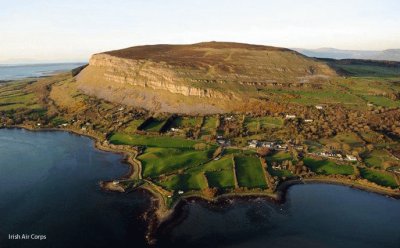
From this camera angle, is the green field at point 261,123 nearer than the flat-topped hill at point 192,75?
Yes

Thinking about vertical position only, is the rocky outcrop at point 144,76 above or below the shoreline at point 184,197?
above

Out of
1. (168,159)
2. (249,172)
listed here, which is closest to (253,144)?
(249,172)

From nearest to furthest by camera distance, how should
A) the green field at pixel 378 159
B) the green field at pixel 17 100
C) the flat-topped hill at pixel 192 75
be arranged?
the green field at pixel 378 159, the flat-topped hill at pixel 192 75, the green field at pixel 17 100

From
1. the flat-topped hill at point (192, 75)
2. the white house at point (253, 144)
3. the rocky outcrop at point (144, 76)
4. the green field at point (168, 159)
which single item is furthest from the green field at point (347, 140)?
the rocky outcrop at point (144, 76)

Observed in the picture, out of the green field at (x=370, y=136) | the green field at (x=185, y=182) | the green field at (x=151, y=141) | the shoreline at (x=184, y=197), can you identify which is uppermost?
the green field at (x=370, y=136)

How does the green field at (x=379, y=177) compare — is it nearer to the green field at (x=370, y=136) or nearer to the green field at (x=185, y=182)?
the green field at (x=370, y=136)

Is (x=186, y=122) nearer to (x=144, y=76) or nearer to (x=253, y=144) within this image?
(x=253, y=144)

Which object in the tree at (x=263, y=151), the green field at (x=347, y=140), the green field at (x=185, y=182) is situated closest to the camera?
the green field at (x=185, y=182)

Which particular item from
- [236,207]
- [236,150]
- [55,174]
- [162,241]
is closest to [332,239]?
[236,207]
